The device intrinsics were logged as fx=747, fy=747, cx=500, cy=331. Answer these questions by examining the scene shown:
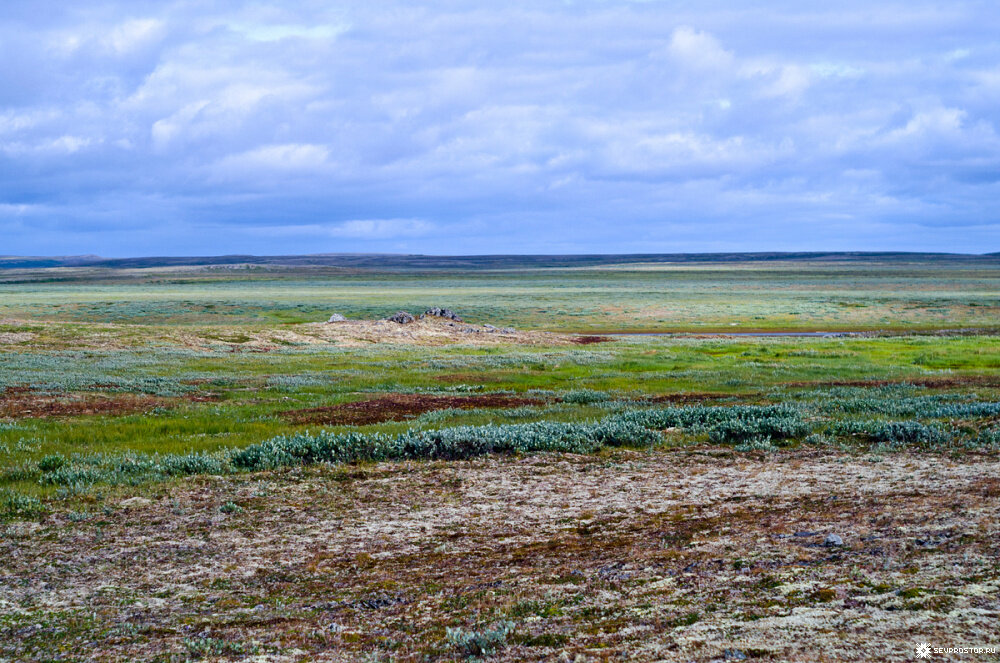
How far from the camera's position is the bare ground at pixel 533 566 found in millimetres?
5973

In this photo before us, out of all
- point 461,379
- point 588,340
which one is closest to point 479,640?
point 461,379

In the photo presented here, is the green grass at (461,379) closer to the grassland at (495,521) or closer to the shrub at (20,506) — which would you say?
the grassland at (495,521)

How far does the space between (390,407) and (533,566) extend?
13806mm

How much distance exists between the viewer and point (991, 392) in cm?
2156

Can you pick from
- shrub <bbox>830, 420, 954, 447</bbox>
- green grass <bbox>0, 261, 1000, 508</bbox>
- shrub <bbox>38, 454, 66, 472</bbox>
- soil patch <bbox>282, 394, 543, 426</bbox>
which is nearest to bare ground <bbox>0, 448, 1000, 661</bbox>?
shrub <bbox>830, 420, 954, 447</bbox>

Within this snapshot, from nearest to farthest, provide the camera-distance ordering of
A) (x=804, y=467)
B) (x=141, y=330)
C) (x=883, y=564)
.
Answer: (x=883, y=564) → (x=804, y=467) → (x=141, y=330)

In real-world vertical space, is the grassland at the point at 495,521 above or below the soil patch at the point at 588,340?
above

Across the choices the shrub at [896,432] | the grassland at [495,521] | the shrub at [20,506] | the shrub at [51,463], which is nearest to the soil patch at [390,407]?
the grassland at [495,521]

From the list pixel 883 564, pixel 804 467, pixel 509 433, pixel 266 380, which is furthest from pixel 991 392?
pixel 266 380

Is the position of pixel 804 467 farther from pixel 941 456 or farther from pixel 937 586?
pixel 937 586

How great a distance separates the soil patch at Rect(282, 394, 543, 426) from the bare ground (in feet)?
22.1

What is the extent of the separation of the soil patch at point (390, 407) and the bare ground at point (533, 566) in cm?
672

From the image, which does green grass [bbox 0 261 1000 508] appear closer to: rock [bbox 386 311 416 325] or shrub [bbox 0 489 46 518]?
shrub [bbox 0 489 46 518]

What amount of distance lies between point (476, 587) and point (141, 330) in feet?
156
